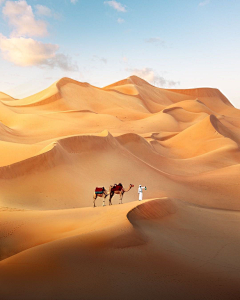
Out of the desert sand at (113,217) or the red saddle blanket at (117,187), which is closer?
the desert sand at (113,217)

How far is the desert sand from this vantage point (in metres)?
6.60

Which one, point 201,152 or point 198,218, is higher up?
point 201,152

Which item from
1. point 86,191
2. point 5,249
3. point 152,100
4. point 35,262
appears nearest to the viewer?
point 35,262

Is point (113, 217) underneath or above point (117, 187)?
underneath

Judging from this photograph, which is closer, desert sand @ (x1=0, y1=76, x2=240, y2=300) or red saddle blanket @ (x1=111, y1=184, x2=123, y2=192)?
desert sand @ (x1=0, y1=76, x2=240, y2=300)

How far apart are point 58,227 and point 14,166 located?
8017 millimetres

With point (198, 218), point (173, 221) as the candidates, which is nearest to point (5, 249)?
point (173, 221)

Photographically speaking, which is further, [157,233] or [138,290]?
[157,233]

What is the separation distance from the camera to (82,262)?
6.92m

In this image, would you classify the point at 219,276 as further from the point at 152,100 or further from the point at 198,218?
the point at 152,100

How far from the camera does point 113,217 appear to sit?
926 cm

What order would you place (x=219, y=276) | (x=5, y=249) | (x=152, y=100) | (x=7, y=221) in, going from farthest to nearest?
(x=152, y=100) → (x=7, y=221) → (x=5, y=249) → (x=219, y=276)

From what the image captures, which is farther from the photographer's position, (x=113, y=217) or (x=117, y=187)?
(x=117, y=187)

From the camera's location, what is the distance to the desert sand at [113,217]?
660 cm
